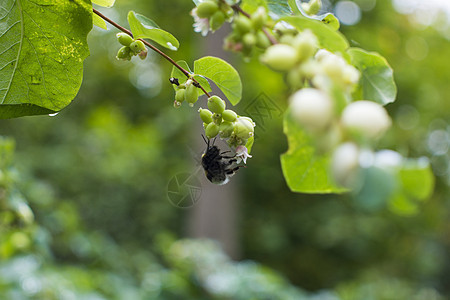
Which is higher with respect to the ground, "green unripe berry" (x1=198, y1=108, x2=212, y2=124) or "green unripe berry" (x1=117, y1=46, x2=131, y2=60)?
"green unripe berry" (x1=117, y1=46, x2=131, y2=60)

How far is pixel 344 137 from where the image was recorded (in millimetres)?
229

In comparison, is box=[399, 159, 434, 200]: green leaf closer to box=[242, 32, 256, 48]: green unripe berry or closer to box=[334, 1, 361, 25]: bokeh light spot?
box=[242, 32, 256, 48]: green unripe berry

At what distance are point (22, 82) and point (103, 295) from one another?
4.89ft

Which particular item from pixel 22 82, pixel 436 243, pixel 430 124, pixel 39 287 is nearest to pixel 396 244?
pixel 436 243

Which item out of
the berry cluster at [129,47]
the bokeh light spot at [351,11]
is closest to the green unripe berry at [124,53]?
the berry cluster at [129,47]

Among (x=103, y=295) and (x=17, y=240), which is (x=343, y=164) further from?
(x=103, y=295)

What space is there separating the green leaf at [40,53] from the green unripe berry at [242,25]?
0.22 m

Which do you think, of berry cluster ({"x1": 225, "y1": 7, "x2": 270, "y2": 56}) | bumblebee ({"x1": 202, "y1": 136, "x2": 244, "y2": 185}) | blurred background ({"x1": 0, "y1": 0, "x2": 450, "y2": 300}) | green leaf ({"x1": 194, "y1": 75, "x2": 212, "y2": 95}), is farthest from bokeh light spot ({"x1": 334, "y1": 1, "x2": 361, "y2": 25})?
berry cluster ({"x1": 225, "y1": 7, "x2": 270, "y2": 56})

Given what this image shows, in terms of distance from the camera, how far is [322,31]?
0.31m

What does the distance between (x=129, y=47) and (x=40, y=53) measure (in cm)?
10

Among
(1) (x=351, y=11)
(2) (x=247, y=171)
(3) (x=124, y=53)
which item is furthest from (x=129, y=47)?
(1) (x=351, y=11)

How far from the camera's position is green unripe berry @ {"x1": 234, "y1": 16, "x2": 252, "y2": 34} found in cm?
31

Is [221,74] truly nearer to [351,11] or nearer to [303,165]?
[303,165]

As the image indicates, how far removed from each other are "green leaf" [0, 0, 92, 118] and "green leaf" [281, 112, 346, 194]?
264mm
